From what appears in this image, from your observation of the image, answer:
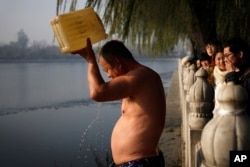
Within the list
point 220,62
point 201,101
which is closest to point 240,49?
point 201,101

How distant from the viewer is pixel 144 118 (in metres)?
1.93

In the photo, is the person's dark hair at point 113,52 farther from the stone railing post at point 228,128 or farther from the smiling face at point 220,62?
the smiling face at point 220,62

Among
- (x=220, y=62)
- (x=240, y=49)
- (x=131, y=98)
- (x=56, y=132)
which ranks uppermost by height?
(x=240, y=49)

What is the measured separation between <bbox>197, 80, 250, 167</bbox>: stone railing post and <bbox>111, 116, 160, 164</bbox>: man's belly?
45cm

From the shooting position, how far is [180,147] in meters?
4.92

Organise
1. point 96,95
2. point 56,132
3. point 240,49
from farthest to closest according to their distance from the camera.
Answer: point 56,132, point 240,49, point 96,95

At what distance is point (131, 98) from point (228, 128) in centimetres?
61

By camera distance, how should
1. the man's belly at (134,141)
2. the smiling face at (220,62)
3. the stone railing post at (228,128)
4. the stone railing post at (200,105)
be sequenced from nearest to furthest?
the stone railing post at (228,128)
the man's belly at (134,141)
the stone railing post at (200,105)
the smiling face at (220,62)

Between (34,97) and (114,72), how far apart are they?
72.2 ft

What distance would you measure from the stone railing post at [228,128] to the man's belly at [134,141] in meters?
0.45

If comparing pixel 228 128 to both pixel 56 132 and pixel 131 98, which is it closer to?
pixel 131 98

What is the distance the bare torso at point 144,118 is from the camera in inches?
75.4

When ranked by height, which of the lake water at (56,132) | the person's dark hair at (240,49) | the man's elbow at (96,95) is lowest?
the lake water at (56,132)

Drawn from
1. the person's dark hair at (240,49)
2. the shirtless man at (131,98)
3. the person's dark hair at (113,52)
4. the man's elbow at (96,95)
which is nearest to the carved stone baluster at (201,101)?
the person's dark hair at (240,49)
